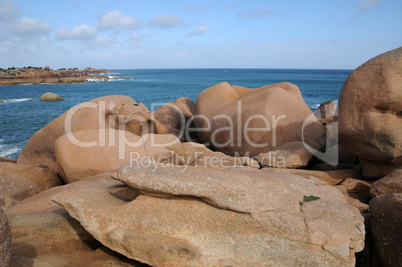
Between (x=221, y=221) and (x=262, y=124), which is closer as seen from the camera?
(x=221, y=221)

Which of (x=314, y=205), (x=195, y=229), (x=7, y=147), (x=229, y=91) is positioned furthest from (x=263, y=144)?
(x=7, y=147)

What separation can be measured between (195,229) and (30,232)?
2.73 meters

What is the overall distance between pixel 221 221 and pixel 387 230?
259 centimetres

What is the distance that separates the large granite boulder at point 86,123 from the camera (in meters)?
9.98

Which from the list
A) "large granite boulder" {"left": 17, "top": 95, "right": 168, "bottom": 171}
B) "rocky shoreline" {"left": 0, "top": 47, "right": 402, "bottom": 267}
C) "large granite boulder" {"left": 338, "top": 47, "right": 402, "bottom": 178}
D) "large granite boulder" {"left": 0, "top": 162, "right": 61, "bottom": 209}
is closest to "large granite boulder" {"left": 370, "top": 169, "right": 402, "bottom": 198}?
"rocky shoreline" {"left": 0, "top": 47, "right": 402, "bottom": 267}

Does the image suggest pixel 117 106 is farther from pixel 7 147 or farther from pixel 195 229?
pixel 7 147

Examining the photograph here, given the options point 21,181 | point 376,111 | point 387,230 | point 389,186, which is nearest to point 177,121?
point 21,181

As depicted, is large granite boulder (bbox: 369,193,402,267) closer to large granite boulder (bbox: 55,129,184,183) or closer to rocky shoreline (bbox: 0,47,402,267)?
rocky shoreline (bbox: 0,47,402,267)

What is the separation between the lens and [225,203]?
4.23 meters

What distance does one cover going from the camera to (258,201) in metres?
4.26

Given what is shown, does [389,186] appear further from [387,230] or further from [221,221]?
[221,221]

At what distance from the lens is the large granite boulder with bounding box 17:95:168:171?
9.98 meters

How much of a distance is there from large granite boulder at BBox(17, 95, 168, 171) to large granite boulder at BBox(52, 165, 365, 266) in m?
5.64

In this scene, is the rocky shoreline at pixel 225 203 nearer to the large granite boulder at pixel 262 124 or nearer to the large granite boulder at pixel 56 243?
the large granite boulder at pixel 56 243
